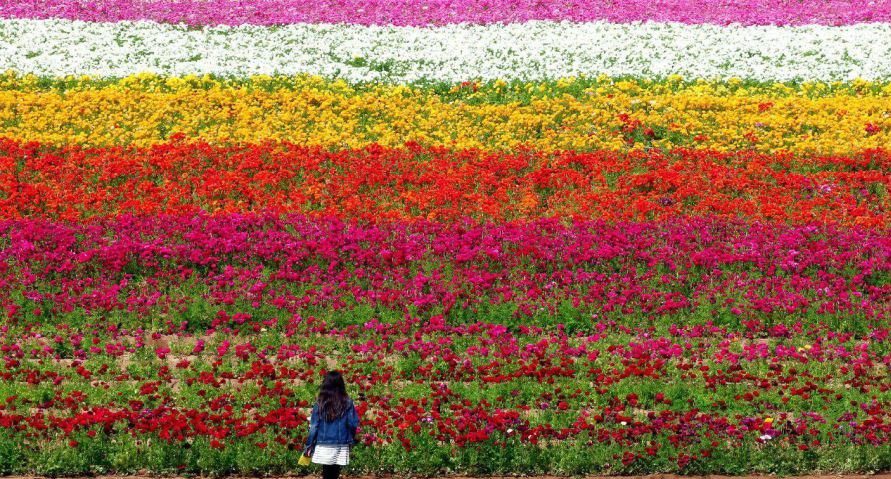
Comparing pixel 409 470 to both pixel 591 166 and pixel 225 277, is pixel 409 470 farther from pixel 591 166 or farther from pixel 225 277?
pixel 591 166

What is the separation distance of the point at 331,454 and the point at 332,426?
21 centimetres

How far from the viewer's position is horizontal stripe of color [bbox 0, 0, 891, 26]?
1099 inches

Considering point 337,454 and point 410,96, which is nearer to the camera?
point 337,454

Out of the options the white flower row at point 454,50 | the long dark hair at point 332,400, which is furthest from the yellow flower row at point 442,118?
the long dark hair at point 332,400

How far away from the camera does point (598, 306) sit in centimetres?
1359

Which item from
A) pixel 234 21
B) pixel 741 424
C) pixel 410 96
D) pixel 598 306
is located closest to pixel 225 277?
pixel 598 306

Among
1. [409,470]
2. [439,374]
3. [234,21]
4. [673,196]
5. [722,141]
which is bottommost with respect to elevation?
[409,470]

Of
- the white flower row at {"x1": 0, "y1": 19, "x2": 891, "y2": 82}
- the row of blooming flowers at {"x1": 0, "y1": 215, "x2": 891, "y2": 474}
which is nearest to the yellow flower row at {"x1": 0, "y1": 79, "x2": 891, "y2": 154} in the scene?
the white flower row at {"x1": 0, "y1": 19, "x2": 891, "y2": 82}

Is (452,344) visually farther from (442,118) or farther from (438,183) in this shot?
(442,118)

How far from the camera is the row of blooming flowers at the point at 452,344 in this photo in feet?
33.1

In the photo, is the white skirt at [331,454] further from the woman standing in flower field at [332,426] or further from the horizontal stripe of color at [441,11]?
the horizontal stripe of color at [441,11]

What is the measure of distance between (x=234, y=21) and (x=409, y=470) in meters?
19.6

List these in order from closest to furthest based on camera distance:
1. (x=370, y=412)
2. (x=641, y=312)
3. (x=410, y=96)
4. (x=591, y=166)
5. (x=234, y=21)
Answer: (x=370, y=412) → (x=641, y=312) → (x=591, y=166) → (x=410, y=96) → (x=234, y=21)

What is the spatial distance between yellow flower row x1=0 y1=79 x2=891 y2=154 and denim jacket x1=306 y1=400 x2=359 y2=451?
11265 millimetres
